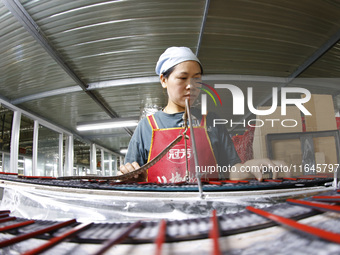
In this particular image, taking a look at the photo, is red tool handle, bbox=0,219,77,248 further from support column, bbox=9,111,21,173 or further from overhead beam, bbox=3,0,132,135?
support column, bbox=9,111,21,173

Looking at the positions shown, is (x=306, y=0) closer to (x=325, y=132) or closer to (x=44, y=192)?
(x=325, y=132)

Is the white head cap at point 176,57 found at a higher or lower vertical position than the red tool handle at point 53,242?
higher

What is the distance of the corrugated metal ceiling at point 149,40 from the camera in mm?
2662

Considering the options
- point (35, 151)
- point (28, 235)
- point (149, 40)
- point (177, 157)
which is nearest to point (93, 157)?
point (35, 151)

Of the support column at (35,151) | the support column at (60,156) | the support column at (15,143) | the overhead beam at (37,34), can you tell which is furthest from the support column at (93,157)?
the overhead beam at (37,34)

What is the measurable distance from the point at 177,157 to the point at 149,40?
103 inches

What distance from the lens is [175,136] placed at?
3.71 feet

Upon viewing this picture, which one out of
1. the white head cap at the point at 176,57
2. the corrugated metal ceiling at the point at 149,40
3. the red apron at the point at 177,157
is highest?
the corrugated metal ceiling at the point at 149,40

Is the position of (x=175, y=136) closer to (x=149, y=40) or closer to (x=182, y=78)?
(x=182, y=78)

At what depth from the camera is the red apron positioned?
2.29 ft

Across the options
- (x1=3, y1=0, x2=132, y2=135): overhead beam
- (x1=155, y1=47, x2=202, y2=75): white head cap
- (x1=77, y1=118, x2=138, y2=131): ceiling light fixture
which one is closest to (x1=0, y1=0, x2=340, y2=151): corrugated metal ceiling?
(x1=3, y1=0, x2=132, y2=135): overhead beam

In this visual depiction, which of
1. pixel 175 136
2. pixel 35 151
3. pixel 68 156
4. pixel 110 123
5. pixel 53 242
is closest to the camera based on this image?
pixel 53 242

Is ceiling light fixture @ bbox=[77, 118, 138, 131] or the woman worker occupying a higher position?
ceiling light fixture @ bbox=[77, 118, 138, 131]

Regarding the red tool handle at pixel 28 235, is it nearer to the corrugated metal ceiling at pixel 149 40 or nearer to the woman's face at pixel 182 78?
the woman's face at pixel 182 78
